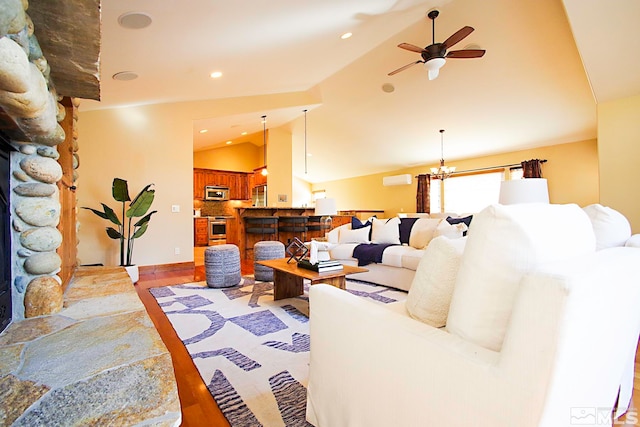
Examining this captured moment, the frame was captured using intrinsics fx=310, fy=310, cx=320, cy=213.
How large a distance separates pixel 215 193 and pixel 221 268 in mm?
6093

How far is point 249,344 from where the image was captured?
2.34m

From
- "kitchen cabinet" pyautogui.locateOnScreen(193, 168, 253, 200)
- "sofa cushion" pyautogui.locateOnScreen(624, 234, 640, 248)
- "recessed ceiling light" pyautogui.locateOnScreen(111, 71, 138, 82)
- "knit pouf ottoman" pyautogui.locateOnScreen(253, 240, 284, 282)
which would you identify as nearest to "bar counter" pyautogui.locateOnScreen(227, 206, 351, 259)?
"knit pouf ottoman" pyautogui.locateOnScreen(253, 240, 284, 282)

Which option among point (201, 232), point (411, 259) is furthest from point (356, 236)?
point (201, 232)

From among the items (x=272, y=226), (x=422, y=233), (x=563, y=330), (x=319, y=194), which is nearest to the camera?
(x=563, y=330)

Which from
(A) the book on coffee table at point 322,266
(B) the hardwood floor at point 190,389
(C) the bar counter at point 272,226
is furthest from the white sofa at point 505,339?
(C) the bar counter at point 272,226

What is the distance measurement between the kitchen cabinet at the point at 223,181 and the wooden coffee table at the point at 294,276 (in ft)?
22.1

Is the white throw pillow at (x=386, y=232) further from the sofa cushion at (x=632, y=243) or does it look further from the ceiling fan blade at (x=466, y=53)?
the sofa cushion at (x=632, y=243)

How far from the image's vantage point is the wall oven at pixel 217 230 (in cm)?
925

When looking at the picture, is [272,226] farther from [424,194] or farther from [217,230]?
[424,194]

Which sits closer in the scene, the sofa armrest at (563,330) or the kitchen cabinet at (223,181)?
the sofa armrest at (563,330)

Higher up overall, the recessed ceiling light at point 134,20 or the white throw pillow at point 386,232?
the recessed ceiling light at point 134,20

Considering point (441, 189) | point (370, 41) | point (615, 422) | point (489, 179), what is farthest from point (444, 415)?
point (441, 189)

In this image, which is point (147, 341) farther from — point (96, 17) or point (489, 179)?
point (489, 179)

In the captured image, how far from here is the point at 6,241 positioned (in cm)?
166
